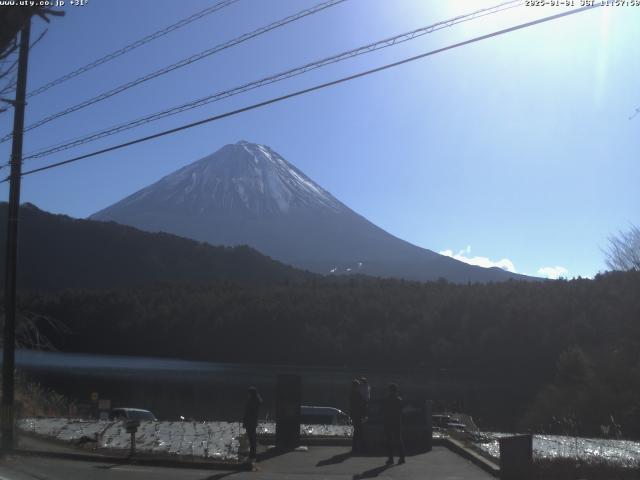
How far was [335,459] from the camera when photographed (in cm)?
1508

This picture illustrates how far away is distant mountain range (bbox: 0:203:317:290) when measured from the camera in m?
122

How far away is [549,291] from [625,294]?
50583 mm

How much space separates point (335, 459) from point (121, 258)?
122 m

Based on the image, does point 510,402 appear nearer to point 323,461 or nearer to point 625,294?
point 625,294

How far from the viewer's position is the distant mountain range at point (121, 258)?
122 m

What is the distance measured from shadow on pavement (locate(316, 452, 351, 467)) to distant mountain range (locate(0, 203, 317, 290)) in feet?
347

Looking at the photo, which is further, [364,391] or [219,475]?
[364,391]

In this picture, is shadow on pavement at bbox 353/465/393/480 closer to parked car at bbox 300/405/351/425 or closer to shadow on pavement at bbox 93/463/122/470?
shadow on pavement at bbox 93/463/122/470

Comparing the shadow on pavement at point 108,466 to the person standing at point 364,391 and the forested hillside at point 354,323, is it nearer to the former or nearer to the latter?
the person standing at point 364,391

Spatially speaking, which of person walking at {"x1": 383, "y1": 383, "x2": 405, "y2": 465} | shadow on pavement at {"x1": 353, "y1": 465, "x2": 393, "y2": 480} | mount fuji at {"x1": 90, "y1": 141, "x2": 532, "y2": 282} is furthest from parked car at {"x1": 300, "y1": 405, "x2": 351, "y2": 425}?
mount fuji at {"x1": 90, "y1": 141, "x2": 532, "y2": 282}

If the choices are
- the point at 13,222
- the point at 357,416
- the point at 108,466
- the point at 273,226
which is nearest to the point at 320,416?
the point at 357,416

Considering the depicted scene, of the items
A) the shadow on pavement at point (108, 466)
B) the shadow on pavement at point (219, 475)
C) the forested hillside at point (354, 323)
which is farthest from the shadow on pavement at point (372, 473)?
the forested hillside at point (354, 323)

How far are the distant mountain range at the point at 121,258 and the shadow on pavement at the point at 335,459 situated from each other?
106m

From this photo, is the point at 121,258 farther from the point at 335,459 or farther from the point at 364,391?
the point at 335,459
